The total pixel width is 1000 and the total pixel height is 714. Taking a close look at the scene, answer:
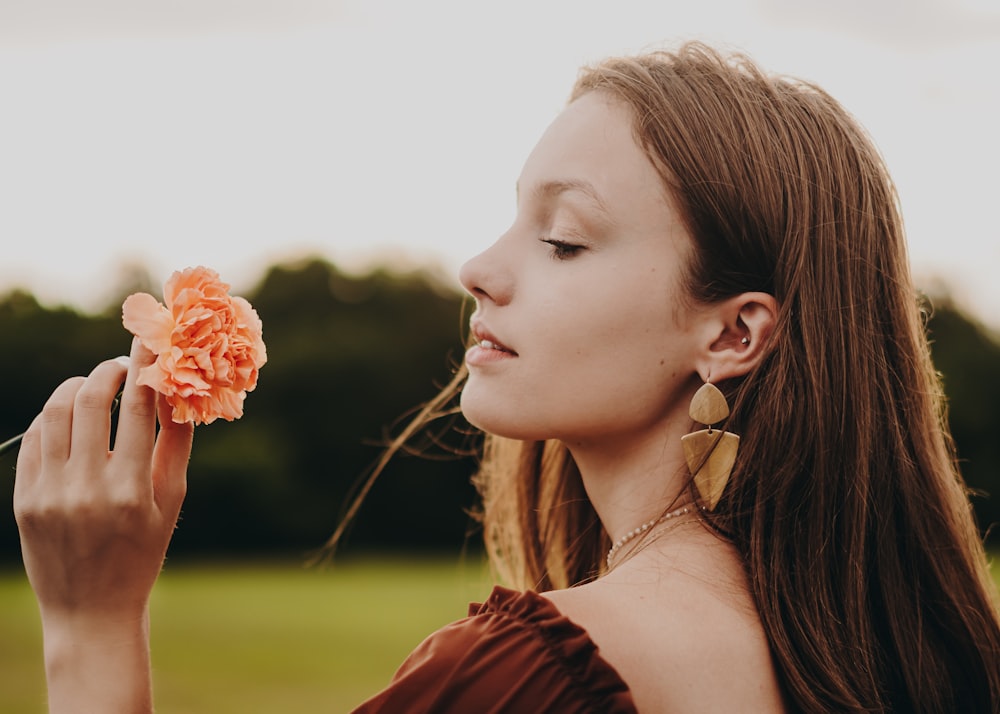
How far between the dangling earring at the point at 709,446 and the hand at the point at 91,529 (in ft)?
3.84

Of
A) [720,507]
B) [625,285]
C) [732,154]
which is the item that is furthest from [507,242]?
[720,507]

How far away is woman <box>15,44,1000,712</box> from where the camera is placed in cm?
214

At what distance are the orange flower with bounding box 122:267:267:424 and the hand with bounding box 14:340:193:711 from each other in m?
0.05

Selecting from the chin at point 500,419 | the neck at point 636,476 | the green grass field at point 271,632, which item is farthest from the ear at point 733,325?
the green grass field at point 271,632

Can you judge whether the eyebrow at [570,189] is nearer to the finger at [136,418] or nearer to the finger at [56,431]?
the finger at [136,418]

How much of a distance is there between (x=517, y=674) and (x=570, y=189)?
3.67 feet

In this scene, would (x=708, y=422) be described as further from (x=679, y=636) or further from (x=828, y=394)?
(x=679, y=636)

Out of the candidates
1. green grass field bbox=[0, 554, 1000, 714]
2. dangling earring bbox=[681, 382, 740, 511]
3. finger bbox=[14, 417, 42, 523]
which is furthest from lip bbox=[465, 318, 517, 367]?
green grass field bbox=[0, 554, 1000, 714]

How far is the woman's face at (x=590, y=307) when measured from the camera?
2.38 metres

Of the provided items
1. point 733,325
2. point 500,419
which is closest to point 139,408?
point 500,419

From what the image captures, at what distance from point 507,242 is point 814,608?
108 centimetres

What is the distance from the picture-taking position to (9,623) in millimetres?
17234

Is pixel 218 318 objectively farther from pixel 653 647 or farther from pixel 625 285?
pixel 653 647

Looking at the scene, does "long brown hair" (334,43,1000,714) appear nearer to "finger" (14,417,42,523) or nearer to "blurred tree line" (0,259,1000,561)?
"finger" (14,417,42,523)
